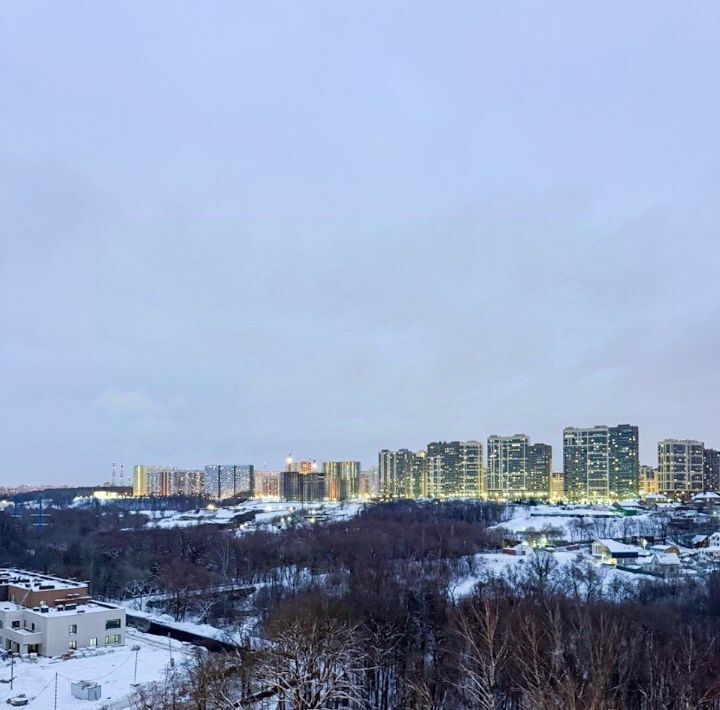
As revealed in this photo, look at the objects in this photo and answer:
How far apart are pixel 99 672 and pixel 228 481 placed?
4409 inches

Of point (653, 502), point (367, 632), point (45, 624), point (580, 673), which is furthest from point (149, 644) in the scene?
point (653, 502)

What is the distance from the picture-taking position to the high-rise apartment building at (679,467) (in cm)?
9831

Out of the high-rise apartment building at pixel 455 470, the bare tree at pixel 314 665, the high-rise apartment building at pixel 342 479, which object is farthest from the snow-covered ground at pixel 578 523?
the high-rise apartment building at pixel 342 479

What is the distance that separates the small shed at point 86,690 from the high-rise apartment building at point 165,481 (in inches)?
4490

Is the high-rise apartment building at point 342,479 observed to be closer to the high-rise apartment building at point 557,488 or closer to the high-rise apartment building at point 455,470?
the high-rise apartment building at point 455,470

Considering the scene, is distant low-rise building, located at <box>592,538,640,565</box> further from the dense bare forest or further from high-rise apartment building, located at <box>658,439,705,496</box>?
high-rise apartment building, located at <box>658,439,705,496</box>

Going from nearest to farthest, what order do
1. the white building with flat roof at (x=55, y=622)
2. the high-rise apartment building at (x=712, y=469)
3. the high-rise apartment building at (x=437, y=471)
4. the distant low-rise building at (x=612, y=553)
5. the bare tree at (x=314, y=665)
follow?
the bare tree at (x=314, y=665) → the white building with flat roof at (x=55, y=622) → the distant low-rise building at (x=612, y=553) → the high-rise apartment building at (x=712, y=469) → the high-rise apartment building at (x=437, y=471)

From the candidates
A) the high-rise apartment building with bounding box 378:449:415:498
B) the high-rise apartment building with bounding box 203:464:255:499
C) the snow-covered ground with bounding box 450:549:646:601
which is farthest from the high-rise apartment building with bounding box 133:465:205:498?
the snow-covered ground with bounding box 450:549:646:601

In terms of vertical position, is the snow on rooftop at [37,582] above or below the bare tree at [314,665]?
below

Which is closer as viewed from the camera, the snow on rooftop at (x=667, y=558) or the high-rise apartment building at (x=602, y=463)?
the snow on rooftop at (x=667, y=558)

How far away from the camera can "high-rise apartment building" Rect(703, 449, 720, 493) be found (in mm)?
105069

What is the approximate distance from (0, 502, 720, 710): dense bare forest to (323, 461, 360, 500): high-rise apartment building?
67.9m

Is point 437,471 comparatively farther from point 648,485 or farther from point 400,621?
point 400,621

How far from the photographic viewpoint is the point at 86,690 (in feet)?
58.9
